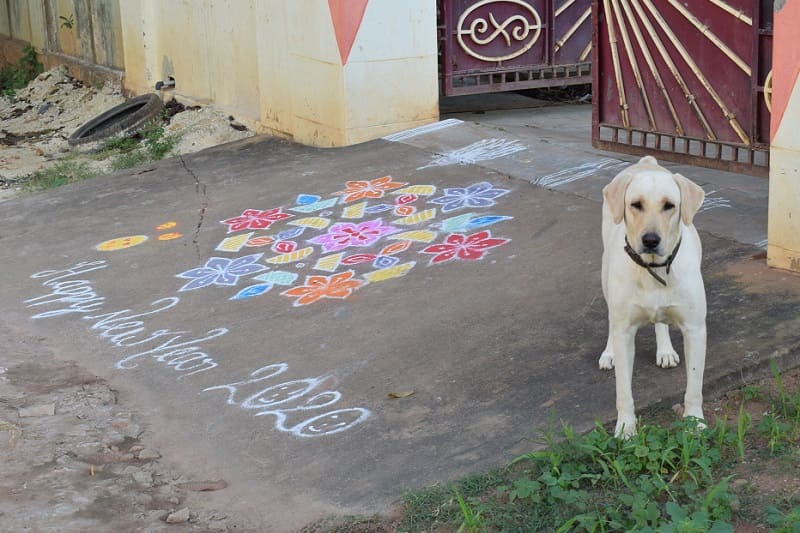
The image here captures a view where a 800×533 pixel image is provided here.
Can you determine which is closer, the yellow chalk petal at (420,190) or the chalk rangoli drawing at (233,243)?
the chalk rangoli drawing at (233,243)

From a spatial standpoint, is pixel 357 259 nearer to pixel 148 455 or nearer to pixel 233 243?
pixel 233 243

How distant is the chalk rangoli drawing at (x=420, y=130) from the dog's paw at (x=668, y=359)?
493cm

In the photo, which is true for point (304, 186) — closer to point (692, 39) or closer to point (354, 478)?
point (692, 39)

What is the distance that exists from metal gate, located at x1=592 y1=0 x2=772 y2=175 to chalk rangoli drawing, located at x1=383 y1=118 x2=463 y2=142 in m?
1.91

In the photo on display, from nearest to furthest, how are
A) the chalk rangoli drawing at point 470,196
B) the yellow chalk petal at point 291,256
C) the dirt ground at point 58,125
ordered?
the yellow chalk petal at point 291,256 → the chalk rangoli drawing at point 470,196 → the dirt ground at point 58,125

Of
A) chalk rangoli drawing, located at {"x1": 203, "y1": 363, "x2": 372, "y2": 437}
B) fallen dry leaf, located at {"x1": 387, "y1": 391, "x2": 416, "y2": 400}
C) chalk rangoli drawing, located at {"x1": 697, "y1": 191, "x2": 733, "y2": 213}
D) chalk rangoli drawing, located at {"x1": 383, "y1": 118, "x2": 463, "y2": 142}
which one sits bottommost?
chalk rangoli drawing, located at {"x1": 203, "y1": 363, "x2": 372, "y2": 437}

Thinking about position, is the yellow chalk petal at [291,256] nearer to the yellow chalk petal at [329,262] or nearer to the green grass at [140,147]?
the yellow chalk petal at [329,262]

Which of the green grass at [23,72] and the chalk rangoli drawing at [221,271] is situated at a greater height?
the green grass at [23,72]

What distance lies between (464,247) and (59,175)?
223 inches

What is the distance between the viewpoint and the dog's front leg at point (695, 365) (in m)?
4.21

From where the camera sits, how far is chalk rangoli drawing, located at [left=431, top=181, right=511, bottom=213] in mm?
7707

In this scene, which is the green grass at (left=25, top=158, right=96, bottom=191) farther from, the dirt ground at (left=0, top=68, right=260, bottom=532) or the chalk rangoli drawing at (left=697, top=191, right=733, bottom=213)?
the chalk rangoli drawing at (left=697, top=191, right=733, bottom=213)

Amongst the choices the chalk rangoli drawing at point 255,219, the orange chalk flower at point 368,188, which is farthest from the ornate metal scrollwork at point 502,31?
the chalk rangoli drawing at point 255,219

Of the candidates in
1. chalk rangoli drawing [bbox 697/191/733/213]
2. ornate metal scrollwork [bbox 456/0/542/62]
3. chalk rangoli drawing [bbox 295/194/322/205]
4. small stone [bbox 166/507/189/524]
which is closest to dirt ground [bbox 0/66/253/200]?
ornate metal scrollwork [bbox 456/0/542/62]
